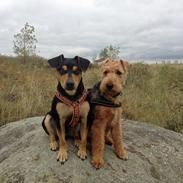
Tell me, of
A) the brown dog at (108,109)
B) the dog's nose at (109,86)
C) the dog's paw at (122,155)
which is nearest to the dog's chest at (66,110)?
the brown dog at (108,109)

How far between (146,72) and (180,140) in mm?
9460

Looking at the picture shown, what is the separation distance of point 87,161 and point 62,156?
0.37m

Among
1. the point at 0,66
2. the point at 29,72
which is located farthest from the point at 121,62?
the point at 0,66

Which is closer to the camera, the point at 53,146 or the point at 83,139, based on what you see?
the point at 83,139

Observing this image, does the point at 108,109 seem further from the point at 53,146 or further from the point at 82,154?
the point at 53,146

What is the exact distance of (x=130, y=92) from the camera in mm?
12438

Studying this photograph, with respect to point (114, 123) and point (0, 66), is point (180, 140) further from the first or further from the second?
point (0, 66)

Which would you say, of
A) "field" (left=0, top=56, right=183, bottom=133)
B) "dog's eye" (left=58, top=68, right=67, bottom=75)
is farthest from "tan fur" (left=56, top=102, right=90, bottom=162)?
"field" (left=0, top=56, right=183, bottom=133)

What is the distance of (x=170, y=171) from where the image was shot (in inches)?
214

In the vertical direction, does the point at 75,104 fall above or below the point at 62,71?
below

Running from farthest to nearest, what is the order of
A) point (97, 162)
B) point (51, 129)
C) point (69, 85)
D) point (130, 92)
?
1. point (130, 92)
2. point (51, 129)
3. point (97, 162)
4. point (69, 85)

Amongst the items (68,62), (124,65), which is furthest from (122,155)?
(68,62)

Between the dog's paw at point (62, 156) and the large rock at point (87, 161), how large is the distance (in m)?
0.07

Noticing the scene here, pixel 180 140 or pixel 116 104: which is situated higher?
pixel 116 104
